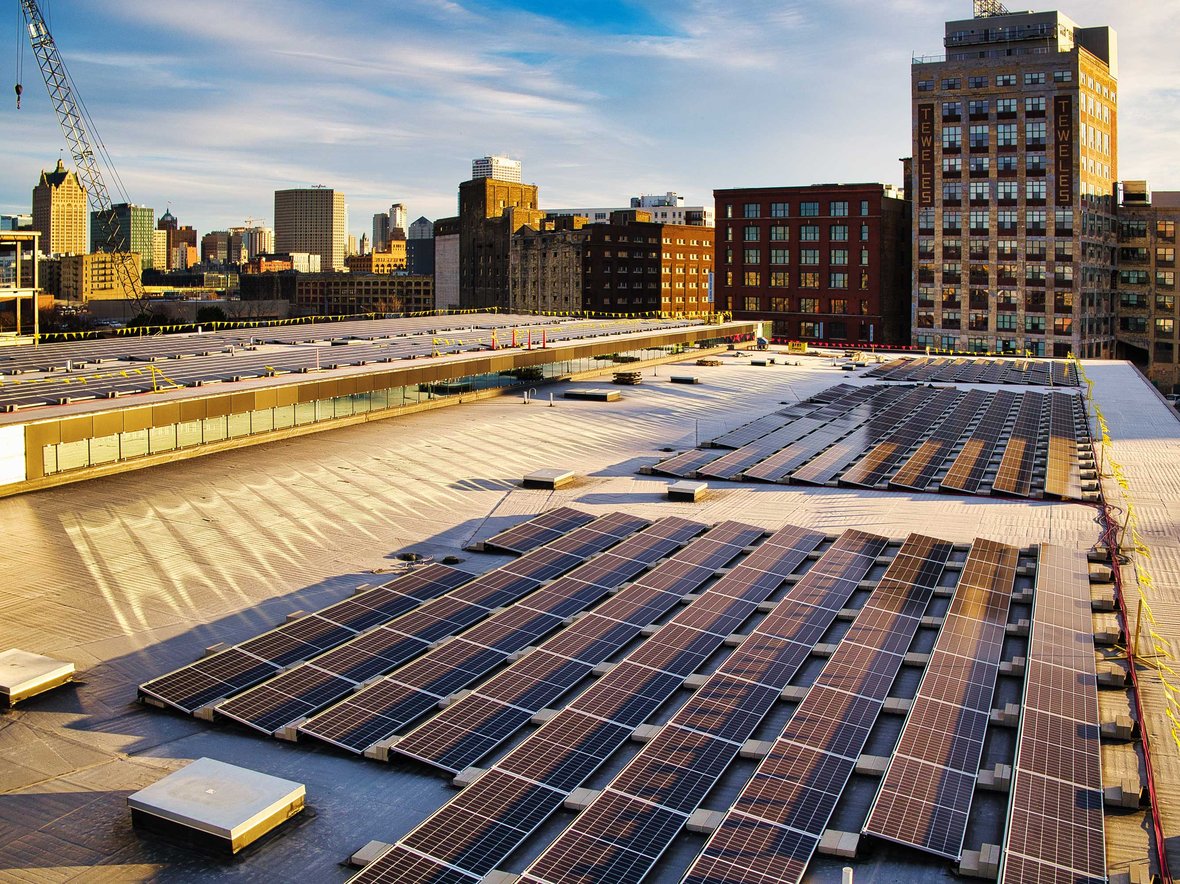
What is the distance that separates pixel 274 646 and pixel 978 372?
87407 millimetres

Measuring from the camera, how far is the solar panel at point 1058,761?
18.4 metres

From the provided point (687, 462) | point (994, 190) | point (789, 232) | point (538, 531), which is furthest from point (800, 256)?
point (538, 531)

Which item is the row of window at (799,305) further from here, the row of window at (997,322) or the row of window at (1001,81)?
the row of window at (1001,81)

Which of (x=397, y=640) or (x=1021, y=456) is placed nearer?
(x=397, y=640)

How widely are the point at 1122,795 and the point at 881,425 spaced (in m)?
48.8

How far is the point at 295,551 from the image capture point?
38.6m

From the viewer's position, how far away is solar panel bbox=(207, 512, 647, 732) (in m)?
25.2

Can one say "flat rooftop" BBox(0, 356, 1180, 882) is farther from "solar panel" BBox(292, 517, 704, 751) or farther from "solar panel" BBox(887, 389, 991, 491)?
"solar panel" BBox(887, 389, 991, 491)

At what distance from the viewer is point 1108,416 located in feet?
242

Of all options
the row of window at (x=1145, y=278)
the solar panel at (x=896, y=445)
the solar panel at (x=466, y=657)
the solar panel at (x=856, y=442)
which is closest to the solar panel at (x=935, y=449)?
the solar panel at (x=896, y=445)

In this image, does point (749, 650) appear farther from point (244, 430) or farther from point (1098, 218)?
point (1098, 218)

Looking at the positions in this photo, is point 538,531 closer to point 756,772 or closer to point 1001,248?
point 756,772

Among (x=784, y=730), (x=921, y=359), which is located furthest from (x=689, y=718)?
(x=921, y=359)

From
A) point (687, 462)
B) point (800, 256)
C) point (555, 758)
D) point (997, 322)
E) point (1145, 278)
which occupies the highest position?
point (800, 256)
